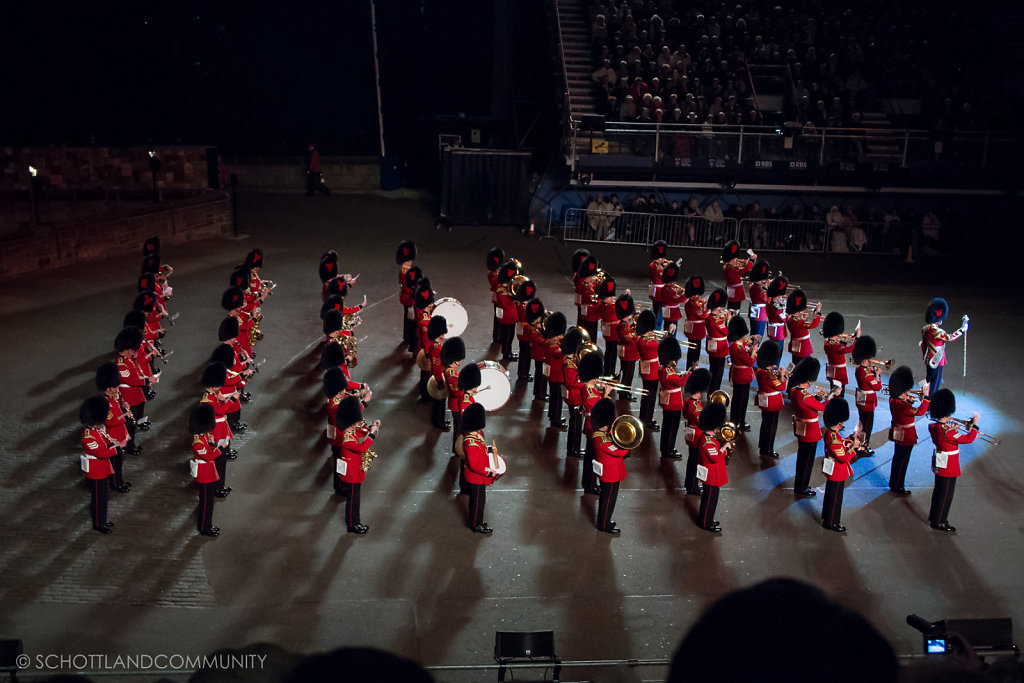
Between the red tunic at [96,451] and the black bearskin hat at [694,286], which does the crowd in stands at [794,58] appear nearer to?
the black bearskin hat at [694,286]

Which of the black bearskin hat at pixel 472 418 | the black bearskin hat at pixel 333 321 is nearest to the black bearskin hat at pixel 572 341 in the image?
the black bearskin hat at pixel 472 418

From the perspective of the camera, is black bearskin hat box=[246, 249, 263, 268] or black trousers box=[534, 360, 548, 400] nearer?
black trousers box=[534, 360, 548, 400]

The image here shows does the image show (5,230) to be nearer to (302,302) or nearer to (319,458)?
(302,302)

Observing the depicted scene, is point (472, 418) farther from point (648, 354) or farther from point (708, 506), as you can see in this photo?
point (648, 354)

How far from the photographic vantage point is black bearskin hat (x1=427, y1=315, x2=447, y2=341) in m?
11.5

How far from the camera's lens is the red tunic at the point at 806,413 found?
10.3 meters

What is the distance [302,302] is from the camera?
1666cm

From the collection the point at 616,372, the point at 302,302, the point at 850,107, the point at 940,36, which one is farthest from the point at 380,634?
the point at 940,36

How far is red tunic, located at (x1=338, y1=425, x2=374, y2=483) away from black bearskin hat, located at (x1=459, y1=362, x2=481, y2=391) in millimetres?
1197

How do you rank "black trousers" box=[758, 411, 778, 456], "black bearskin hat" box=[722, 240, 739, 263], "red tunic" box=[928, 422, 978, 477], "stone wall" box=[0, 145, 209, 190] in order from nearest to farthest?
1. "red tunic" box=[928, 422, 978, 477]
2. "black trousers" box=[758, 411, 778, 456]
3. "black bearskin hat" box=[722, 240, 739, 263]
4. "stone wall" box=[0, 145, 209, 190]

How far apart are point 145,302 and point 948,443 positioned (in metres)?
8.92

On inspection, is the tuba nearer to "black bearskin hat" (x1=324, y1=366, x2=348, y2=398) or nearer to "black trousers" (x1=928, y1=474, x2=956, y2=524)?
"black bearskin hat" (x1=324, y1=366, x2=348, y2=398)

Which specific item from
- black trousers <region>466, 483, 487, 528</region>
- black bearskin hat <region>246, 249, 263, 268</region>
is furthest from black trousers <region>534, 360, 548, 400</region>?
black bearskin hat <region>246, 249, 263, 268</region>

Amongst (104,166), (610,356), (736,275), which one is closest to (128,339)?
(610,356)
